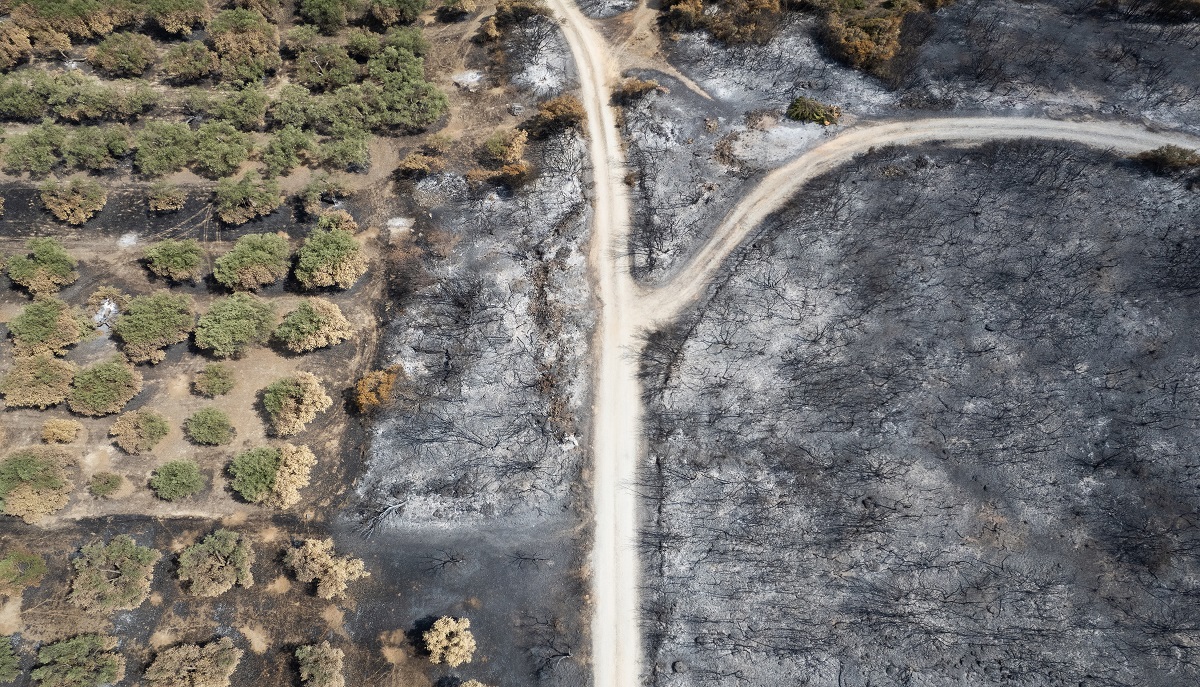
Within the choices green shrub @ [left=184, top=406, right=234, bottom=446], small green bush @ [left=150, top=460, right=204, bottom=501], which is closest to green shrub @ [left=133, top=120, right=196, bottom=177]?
green shrub @ [left=184, top=406, right=234, bottom=446]

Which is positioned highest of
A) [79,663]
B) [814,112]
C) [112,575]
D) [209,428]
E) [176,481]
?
[814,112]

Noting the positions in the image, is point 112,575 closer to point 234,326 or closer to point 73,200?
point 234,326

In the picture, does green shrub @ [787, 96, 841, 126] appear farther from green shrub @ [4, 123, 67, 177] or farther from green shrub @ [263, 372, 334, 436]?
green shrub @ [4, 123, 67, 177]

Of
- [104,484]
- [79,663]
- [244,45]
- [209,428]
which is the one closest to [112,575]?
[79,663]

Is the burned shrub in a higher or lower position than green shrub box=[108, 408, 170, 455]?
lower

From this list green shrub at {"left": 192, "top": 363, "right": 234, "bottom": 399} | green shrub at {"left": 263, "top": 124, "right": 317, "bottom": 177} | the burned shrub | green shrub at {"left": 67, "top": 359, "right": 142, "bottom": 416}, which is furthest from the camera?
green shrub at {"left": 263, "top": 124, "right": 317, "bottom": 177}

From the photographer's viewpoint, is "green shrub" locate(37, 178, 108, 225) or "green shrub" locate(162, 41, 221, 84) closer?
"green shrub" locate(37, 178, 108, 225)
